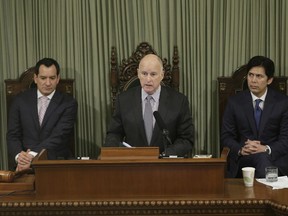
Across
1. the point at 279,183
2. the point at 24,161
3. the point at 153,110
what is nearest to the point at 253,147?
the point at 153,110

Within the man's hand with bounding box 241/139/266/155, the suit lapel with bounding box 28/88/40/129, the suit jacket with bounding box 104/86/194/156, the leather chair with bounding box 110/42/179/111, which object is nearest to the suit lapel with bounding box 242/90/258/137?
the man's hand with bounding box 241/139/266/155

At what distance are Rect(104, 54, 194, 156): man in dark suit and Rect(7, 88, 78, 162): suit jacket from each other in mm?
465

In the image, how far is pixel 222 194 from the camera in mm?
2717

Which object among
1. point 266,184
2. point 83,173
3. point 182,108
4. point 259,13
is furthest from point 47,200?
point 259,13

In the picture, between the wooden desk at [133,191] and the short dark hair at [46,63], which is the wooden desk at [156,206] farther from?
the short dark hair at [46,63]

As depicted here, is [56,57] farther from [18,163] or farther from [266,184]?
[266,184]

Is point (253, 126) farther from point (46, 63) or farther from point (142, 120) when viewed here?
point (46, 63)

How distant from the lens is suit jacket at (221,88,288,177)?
3959 millimetres

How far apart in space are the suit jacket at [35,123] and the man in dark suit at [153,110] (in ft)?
1.52

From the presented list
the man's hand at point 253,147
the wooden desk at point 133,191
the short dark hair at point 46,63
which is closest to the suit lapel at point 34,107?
the short dark hair at point 46,63

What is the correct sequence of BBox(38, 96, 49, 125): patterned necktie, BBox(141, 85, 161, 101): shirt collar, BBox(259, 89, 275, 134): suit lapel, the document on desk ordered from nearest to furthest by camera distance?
the document on desk → BBox(141, 85, 161, 101): shirt collar → BBox(259, 89, 275, 134): suit lapel → BBox(38, 96, 49, 125): patterned necktie

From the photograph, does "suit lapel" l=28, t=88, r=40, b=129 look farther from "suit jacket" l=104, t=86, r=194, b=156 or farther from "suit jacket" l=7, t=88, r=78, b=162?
"suit jacket" l=104, t=86, r=194, b=156

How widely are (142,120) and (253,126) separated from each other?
0.88 meters

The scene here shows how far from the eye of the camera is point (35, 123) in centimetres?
417
